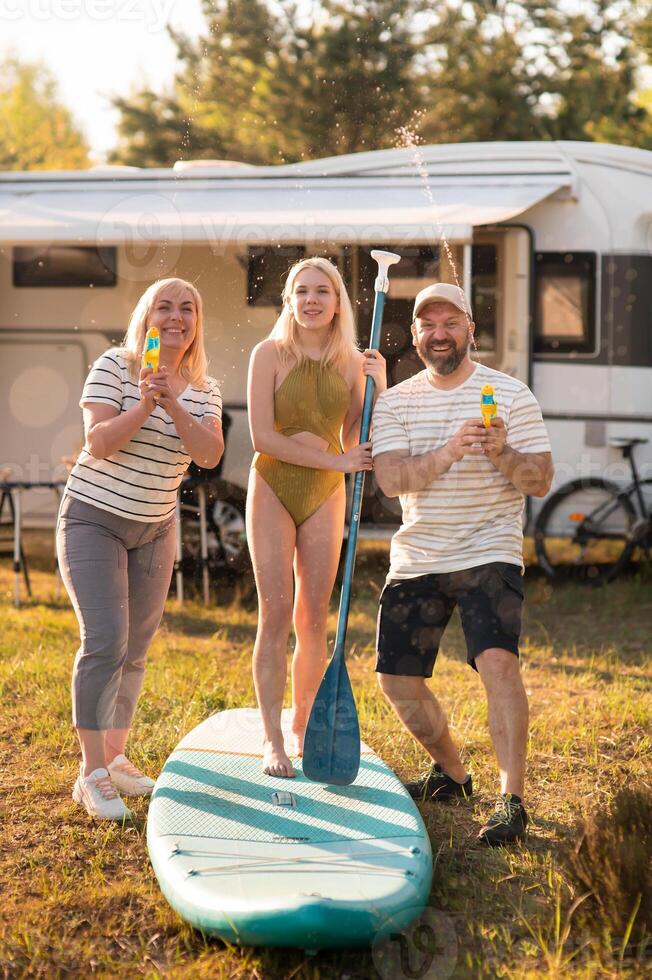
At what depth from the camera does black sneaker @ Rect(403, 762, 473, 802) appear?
13.5ft

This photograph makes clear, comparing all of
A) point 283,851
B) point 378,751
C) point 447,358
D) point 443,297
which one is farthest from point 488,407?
point 378,751

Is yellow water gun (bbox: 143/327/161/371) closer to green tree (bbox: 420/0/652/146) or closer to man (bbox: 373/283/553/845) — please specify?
man (bbox: 373/283/553/845)

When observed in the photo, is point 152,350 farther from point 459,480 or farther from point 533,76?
point 533,76

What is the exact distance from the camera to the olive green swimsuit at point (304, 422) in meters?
3.93

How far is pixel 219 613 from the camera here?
7.35m

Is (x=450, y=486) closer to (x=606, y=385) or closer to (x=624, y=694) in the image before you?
(x=624, y=694)

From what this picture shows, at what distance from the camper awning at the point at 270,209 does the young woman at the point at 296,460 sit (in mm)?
3591

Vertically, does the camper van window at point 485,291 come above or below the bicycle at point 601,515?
above

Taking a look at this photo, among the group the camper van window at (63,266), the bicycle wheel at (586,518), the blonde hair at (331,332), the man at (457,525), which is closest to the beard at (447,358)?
the man at (457,525)

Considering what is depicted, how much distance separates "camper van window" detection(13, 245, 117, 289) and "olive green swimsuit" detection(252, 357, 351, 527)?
5187 mm

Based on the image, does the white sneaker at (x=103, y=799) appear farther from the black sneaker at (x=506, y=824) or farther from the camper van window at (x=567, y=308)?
the camper van window at (x=567, y=308)

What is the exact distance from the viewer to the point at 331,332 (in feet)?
13.1

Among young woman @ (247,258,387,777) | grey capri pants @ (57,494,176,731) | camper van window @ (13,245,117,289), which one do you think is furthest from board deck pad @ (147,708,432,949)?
camper van window @ (13,245,117,289)

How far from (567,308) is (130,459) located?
201 inches
